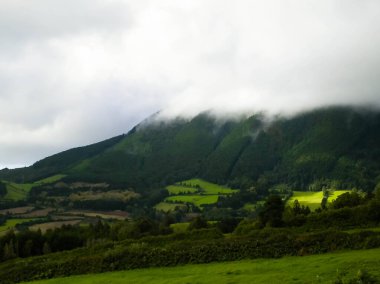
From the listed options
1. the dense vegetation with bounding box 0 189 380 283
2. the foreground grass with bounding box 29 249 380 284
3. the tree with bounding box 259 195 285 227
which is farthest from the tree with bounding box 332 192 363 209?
the foreground grass with bounding box 29 249 380 284

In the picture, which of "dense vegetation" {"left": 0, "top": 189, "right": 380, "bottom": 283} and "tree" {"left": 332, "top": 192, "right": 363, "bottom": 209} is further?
"tree" {"left": 332, "top": 192, "right": 363, "bottom": 209}

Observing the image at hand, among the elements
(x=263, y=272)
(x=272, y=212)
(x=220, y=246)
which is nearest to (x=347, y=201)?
(x=272, y=212)

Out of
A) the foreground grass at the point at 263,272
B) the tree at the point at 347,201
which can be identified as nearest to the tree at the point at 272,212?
the tree at the point at 347,201

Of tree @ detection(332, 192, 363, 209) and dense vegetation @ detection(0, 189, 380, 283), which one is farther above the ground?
tree @ detection(332, 192, 363, 209)

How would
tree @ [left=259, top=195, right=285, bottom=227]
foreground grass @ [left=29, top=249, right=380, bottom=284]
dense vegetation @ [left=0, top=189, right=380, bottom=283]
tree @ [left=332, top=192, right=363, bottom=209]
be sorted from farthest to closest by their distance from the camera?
1. tree @ [left=332, top=192, right=363, bottom=209]
2. tree @ [left=259, top=195, right=285, bottom=227]
3. dense vegetation @ [left=0, top=189, right=380, bottom=283]
4. foreground grass @ [left=29, top=249, right=380, bottom=284]

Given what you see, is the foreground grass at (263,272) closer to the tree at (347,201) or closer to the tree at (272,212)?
the tree at (272,212)

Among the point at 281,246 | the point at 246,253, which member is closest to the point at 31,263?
the point at 246,253

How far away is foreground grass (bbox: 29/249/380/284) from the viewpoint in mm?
38594

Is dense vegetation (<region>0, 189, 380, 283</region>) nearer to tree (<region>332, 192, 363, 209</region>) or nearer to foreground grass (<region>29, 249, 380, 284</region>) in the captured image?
foreground grass (<region>29, 249, 380, 284</region>)

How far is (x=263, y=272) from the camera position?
4456 cm

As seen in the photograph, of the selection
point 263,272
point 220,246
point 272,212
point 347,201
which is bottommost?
point 263,272

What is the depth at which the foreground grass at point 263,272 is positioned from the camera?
38.6 meters

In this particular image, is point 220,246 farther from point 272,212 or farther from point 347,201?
point 347,201

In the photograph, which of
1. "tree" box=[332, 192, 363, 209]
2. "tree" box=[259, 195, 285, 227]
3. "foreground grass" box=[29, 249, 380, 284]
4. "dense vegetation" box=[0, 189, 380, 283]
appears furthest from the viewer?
"tree" box=[332, 192, 363, 209]
